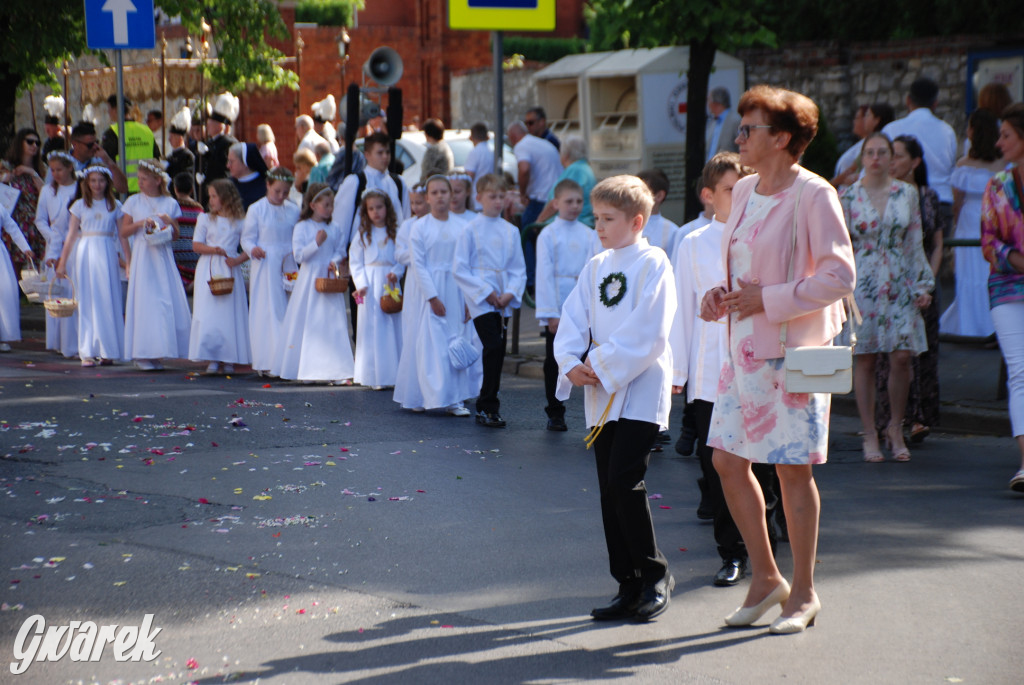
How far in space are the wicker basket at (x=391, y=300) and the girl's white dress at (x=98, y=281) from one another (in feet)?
11.6

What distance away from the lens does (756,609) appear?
4.84 m

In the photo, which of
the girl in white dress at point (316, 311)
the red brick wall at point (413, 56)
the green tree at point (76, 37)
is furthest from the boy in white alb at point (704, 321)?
the red brick wall at point (413, 56)

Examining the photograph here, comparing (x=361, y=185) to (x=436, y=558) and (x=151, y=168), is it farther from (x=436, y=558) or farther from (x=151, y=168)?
(x=436, y=558)

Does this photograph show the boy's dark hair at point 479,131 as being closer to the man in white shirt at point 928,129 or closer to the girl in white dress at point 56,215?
the girl in white dress at point 56,215

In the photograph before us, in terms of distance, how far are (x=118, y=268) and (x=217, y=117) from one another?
217 inches

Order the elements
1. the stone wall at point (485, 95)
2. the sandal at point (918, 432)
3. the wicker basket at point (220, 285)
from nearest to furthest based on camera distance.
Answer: the sandal at point (918, 432)
the wicker basket at point (220, 285)
the stone wall at point (485, 95)

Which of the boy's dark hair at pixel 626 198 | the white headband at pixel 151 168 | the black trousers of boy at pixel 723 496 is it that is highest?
the white headband at pixel 151 168

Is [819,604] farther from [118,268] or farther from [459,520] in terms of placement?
[118,268]

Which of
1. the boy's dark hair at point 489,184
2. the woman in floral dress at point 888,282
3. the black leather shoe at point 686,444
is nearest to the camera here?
the woman in floral dress at point 888,282

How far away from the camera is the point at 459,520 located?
21.0 feet

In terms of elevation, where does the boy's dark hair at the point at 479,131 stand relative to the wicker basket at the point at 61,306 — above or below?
above

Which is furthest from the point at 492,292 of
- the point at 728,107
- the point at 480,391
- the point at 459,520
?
the point at 728,107

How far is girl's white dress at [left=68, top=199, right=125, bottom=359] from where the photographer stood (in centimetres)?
1268

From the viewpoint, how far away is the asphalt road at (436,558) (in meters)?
4.47
